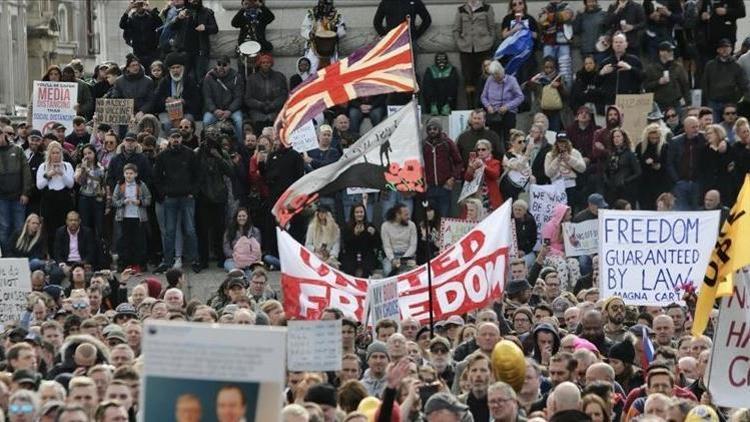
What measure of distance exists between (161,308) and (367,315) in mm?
1617

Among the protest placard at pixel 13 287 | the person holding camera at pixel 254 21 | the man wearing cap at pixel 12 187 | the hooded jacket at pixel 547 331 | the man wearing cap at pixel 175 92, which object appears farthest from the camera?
Result: the person holding camera at pixel 254 21

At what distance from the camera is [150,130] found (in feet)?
101

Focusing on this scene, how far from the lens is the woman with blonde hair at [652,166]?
96.2 feet

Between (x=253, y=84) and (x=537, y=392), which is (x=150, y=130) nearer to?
(x=253, y=84)

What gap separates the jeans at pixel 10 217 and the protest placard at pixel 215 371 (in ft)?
55.7

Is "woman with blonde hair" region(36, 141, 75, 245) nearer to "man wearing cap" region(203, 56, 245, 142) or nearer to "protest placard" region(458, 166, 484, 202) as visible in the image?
"man wearing cap" region(203, 56, 245, 142)

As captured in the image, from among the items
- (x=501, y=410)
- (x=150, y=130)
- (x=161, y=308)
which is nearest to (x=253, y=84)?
(x=150, y=130)

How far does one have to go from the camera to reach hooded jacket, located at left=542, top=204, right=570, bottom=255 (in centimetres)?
2822

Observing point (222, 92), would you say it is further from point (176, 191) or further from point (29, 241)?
point (29, 241)

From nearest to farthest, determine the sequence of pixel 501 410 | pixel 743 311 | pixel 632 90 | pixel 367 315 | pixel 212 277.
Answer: pixel 501 410 < pixel 743 311 < pixel 367 315 < pixel 212 277 < pixel 632 90

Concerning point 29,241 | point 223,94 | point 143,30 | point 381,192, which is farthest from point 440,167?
point 143,30

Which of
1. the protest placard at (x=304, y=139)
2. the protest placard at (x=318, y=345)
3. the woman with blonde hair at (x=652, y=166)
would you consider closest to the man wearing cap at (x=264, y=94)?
the protest placard at (x=304, y=139)

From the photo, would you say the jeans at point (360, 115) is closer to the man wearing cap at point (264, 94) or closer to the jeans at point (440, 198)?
the man wearing cap at point (264, 94)

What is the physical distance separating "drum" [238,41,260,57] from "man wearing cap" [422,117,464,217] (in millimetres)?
3364
